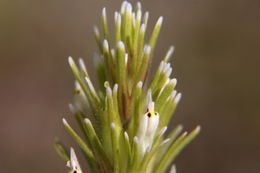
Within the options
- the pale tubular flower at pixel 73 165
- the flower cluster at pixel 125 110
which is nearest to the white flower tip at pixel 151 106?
the flower cluster at pixel 125 110

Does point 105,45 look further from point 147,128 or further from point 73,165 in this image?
point 73,165

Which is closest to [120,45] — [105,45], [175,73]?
[105,45]

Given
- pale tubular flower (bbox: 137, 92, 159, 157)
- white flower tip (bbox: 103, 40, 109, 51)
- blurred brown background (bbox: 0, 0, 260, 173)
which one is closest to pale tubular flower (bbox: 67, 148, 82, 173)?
pale tubular flower (bbox: 137, 92, 159, 157)

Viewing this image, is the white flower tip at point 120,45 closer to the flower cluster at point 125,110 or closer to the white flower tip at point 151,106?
the flower cluster at point 125,110

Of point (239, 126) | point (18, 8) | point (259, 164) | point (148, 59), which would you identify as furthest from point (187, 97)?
point (148, 59)

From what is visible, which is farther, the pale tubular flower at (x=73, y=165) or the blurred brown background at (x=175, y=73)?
the blurred brown background at (x=175, y=73)

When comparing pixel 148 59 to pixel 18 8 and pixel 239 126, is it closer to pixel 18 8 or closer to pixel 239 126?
→ pixel 239 126

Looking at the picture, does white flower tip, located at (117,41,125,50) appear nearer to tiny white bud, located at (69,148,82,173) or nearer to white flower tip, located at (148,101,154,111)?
white flower tip, located at (148,101,154,111)
